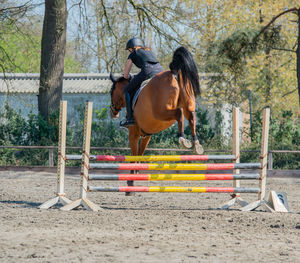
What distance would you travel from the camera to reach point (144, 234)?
17.3 ft

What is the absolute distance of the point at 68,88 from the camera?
25.1 m

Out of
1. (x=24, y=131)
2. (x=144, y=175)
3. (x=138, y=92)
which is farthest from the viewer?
(x=24, y=131)

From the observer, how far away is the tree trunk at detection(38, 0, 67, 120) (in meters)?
16.5

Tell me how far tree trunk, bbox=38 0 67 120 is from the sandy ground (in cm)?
881

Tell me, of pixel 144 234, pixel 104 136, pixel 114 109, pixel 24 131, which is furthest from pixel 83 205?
pixel 24 131

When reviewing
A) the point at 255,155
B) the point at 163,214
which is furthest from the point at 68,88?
the point at 163,214

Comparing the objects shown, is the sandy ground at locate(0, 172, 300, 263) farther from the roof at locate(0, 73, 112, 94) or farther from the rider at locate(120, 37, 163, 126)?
the roof at locate(0, 73, 112, 94)

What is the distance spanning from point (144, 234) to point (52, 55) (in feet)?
40.4

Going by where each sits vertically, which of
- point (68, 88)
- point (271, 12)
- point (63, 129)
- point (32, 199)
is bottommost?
point (32, 199)

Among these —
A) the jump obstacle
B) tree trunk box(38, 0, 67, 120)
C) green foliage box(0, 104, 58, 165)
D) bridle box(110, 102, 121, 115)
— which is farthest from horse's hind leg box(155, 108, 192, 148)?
tree trunk box(38, 0, 67, 120)

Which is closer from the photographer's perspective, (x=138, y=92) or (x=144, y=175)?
(x=144, y=175)

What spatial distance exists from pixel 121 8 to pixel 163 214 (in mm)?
11831

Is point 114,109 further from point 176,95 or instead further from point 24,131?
point 24,131

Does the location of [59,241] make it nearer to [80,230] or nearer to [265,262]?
[80,230]
